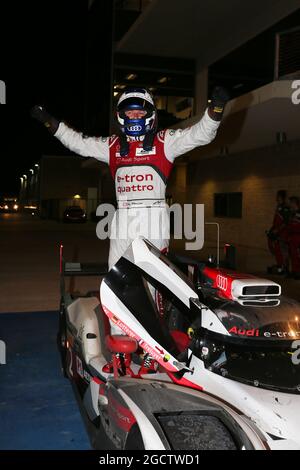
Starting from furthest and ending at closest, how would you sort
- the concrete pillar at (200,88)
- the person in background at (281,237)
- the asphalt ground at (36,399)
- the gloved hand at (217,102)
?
the concrete pillar at (200,88) < the person in background at (281,237) < the gloved hand at (217,102) < the asphalt ground at (36,399)

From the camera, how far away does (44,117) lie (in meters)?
4.27

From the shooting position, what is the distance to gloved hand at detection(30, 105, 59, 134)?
168 inches

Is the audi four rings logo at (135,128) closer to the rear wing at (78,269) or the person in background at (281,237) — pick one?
A: the rear wing at (78,269)

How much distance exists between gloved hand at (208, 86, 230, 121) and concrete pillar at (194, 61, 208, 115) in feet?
55.1

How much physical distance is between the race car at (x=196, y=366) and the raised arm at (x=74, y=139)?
1.56 m

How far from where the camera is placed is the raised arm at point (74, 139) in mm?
4242

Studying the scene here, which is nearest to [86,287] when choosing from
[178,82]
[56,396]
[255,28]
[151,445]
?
[56,396]

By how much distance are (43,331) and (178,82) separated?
55.5 feet
